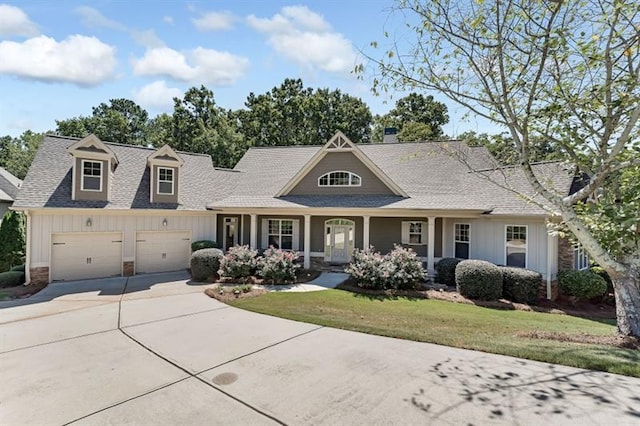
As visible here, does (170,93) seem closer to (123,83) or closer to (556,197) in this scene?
(123,83)

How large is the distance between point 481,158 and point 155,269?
1758cm

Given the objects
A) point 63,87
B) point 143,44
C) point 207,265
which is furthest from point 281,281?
point 63,87

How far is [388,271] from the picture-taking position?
1217cm

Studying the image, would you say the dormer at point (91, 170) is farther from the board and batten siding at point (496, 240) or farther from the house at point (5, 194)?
the board and batten siding at point (496, 240)

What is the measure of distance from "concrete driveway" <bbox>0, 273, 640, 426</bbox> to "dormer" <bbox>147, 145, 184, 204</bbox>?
860 cm

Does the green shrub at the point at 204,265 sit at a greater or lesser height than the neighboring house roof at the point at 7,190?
lesser

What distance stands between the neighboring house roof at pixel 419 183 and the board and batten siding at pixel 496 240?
0.70m

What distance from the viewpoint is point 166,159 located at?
52.7 feet

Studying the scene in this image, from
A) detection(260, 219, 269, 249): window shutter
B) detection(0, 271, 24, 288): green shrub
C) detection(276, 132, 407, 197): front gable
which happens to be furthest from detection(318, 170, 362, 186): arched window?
detection(0, 271, 24, 288): green shrub

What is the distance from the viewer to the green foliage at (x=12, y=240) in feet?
52.4

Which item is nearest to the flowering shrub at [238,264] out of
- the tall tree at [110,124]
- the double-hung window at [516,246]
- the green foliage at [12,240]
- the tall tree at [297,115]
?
the double-hung window at [516,246]

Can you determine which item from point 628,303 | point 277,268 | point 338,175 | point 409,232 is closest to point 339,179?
point 338,175

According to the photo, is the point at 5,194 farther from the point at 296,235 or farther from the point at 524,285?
the point at 524,285

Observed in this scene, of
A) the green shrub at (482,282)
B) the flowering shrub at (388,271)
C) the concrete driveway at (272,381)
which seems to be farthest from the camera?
the flowering shrub at (388,271)
